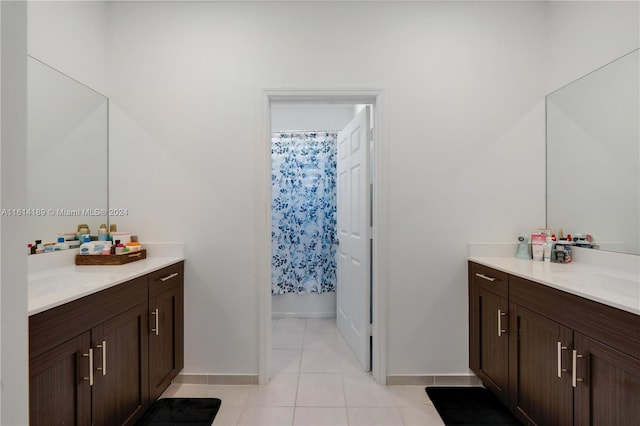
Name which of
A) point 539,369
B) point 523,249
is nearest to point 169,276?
point 539,369

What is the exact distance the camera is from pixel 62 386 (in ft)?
4.09

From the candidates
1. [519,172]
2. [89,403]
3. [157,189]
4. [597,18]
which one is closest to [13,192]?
[89,403]

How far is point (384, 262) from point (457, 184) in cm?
75

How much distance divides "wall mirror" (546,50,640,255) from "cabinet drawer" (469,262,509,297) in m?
0.62

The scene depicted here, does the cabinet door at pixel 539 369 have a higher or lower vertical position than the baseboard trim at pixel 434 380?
higher

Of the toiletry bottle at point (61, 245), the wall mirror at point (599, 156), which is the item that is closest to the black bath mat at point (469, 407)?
the wall mirror at point (599, 156)

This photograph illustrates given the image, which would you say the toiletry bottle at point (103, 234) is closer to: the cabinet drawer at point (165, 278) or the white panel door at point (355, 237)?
the cabinet drawer at point (165, 278)

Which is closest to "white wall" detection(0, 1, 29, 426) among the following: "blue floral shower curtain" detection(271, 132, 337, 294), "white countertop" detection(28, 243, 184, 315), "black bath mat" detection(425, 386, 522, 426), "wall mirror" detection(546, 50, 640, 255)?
"white countertop" detection(28, 243, 184, 315)

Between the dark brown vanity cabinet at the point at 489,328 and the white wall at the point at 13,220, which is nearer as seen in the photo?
the white wall at the point at 13,220

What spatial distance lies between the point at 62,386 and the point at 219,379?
1.18 meters

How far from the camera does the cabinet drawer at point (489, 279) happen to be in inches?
74.3

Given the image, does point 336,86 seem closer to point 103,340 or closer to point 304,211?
point 304,211

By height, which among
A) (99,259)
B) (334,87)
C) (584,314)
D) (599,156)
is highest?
(334,87)

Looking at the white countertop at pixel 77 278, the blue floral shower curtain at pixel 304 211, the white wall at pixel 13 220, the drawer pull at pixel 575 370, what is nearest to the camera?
the white wall at pixel 13 220
